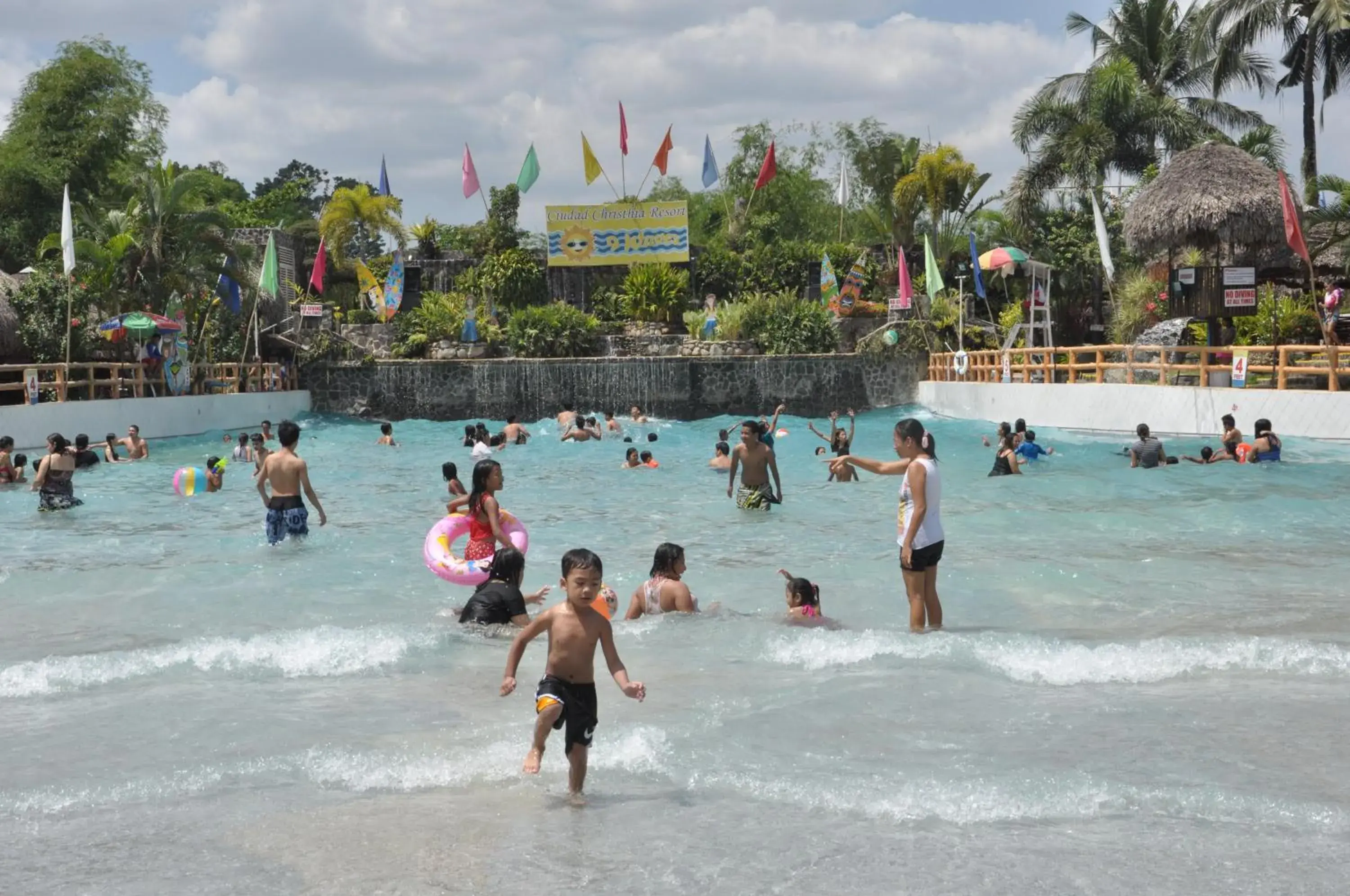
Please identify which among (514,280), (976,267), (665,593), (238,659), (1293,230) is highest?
(514,280)

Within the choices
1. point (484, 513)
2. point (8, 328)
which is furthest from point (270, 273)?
point (484, 513)

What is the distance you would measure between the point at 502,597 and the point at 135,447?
16.2 m

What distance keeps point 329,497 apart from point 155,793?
41.6 feet

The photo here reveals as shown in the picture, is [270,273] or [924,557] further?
[270,273]

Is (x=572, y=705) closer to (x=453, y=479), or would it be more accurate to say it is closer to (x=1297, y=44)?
(x=453, y=479)

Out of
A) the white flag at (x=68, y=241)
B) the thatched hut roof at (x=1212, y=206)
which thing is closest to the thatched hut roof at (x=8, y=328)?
the white flag at (x=68, y=241)

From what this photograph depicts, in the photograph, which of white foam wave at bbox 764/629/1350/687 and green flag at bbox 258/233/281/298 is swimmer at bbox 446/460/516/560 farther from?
green flag at bbox 258/233/281/298

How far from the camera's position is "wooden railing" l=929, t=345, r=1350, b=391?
2008 cm

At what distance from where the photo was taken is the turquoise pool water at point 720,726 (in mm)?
5062

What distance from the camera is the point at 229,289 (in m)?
30.5

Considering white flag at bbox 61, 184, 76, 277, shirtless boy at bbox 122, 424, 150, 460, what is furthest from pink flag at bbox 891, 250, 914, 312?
white flag at bbox 61, 184, 76, 277

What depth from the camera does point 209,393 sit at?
2998cm

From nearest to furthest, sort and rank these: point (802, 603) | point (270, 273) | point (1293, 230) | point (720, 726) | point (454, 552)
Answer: point (720, 726) → point (802, 603) → point (454, 552) → point (1293, 230) → point (270, 273)

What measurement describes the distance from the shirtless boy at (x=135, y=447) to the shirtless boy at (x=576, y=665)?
60.9ft
